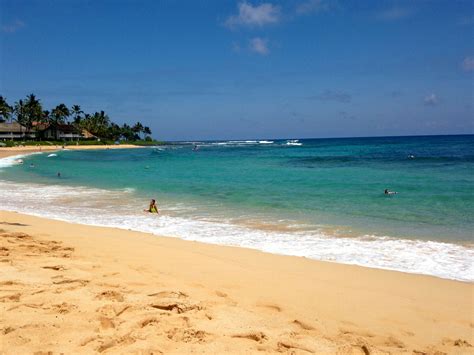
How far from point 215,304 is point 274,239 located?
509 cm

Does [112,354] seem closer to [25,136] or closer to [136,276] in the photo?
[136,276]

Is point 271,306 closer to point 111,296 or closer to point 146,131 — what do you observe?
point 111,296

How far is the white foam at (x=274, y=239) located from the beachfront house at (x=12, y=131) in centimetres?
8679

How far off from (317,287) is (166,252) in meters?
3.32

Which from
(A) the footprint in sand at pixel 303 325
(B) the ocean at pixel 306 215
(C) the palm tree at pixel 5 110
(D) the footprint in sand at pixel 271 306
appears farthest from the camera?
(C) the palm tree at pixel 5 110

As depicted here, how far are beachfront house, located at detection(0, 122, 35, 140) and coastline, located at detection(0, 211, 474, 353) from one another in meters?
97.5

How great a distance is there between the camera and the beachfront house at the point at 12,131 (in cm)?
9147

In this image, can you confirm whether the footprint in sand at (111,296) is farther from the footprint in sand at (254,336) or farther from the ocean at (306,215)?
the ocean at (306,215)

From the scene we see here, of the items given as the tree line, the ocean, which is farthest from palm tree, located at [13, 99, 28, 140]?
the ocean

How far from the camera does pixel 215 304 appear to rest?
4883mm

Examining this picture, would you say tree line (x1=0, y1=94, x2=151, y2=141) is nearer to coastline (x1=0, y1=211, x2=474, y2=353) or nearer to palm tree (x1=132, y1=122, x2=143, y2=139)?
palm tree (x1=132, y1=122, x2=143, y2=139)

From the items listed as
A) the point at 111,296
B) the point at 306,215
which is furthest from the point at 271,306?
the point at 306,215

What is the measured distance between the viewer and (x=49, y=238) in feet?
28.8

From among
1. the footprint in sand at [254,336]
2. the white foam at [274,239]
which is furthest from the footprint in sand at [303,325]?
the white foam at [274,239]
